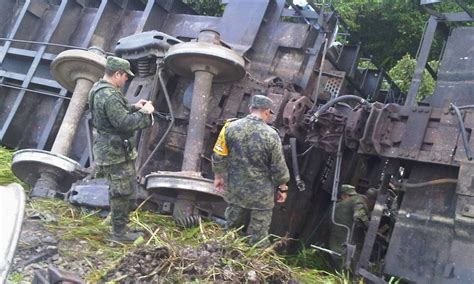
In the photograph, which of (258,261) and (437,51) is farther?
(437,51)

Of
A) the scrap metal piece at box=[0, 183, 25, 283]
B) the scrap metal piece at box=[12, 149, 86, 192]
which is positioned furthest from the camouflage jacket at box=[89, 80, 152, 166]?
the scrap metal piece at box=[0, 183, 25, 283]

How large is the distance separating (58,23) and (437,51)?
21.9ft

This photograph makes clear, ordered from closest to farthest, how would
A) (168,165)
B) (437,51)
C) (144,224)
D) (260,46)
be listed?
(144,224) < (168,165) < (260,46) < (437,51)

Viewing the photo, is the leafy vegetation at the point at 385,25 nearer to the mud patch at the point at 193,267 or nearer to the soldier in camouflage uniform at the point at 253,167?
the soldier in camouflage uniform at the point at 253,167

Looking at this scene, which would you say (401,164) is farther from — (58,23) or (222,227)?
(58,23)

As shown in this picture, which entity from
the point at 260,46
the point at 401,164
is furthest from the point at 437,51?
the point at 401,164

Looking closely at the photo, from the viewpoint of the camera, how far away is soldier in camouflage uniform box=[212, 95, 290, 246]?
15.2 ft

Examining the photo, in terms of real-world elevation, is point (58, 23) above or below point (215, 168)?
above

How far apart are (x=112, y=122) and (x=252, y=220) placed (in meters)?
1.37

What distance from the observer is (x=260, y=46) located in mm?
6953

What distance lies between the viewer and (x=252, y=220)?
4738 mm

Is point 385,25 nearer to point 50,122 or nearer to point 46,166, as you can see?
point 50,122

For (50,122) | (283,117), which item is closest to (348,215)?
(283,117)

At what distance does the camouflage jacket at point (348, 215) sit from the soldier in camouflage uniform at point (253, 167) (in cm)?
138
